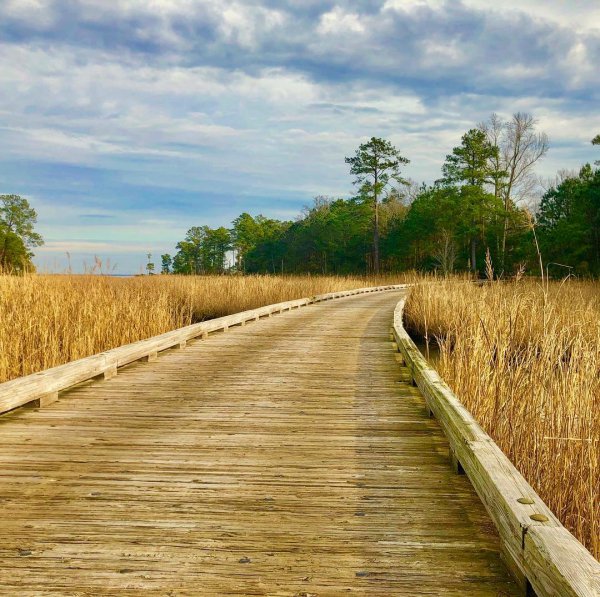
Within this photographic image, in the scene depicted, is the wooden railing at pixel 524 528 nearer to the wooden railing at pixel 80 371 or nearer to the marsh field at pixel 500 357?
the marsh field at pixel 500 357

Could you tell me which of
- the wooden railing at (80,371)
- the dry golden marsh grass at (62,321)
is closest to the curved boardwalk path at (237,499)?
the wooden railing at (80,371)

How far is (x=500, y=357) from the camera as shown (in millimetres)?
4648

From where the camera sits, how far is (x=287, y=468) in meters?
3.45

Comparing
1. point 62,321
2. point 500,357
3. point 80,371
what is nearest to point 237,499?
point 500,357

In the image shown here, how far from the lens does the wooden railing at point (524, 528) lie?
176cm

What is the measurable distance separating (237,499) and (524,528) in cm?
146

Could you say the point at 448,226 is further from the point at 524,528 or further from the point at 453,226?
the point at 524,528

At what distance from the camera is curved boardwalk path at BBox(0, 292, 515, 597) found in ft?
7.28

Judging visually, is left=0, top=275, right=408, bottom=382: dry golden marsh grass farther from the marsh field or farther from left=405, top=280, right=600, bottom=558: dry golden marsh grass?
left=405, top=280, right=600, bottom=558: dry golden marsh grass

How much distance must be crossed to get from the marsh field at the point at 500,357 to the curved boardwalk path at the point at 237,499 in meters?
0.49

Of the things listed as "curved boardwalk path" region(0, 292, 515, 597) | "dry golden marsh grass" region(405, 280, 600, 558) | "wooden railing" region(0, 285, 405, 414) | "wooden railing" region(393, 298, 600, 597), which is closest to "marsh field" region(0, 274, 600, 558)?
"dry golden marsh grass" region(405, 280, 600, 558)

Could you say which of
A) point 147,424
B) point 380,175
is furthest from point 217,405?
point 380,175

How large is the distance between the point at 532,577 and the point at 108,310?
23.7 feet

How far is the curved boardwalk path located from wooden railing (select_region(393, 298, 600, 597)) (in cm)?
16
